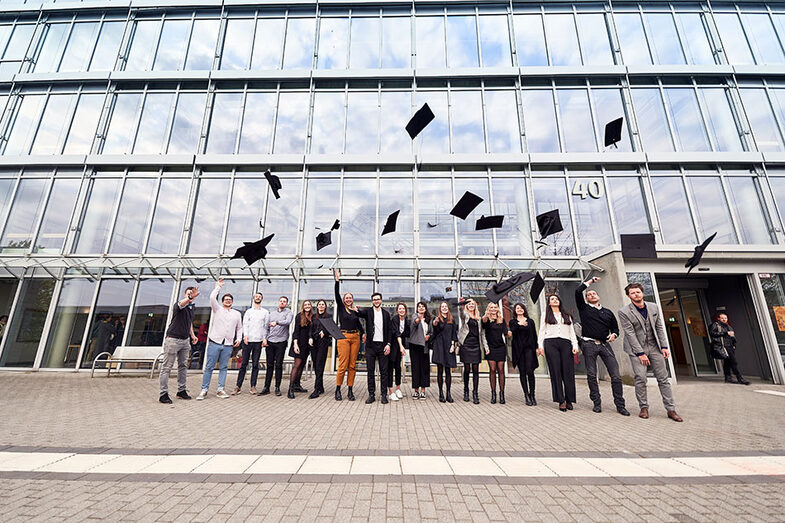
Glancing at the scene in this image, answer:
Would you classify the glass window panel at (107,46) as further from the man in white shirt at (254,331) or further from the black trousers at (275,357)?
the black trousers at (275,357)

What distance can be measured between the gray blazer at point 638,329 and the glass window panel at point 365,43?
13.2 meters

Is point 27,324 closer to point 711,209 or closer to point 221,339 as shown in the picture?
point 221,339

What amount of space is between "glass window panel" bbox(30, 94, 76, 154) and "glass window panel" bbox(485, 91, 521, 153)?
55.7 feet

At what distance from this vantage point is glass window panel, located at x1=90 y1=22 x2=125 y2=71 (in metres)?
13.6

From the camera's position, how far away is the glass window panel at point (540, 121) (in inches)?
487

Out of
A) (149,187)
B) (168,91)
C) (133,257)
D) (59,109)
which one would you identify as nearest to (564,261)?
(133,257)

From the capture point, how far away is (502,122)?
12.8m

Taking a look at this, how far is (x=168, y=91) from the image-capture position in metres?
13.4

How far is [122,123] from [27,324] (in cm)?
812

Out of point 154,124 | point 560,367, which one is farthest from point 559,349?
point 154,124

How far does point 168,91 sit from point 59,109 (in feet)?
14.4

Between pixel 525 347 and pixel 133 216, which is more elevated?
pixel 133 216

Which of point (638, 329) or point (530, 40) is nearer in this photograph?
point (638, 329)

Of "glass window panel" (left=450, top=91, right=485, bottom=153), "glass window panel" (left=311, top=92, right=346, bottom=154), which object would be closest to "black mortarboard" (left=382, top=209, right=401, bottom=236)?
"glass window panel" (left=311, top=92, right=346, bottom=154)
